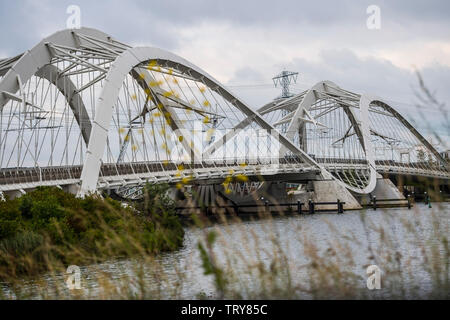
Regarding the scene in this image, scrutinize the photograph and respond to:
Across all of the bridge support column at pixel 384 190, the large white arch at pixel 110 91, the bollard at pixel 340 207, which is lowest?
the bollard at pixel 340 207

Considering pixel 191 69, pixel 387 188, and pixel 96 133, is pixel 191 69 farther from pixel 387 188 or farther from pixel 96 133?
pixel 387 188

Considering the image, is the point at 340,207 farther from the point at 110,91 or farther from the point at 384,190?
the point at 110,91

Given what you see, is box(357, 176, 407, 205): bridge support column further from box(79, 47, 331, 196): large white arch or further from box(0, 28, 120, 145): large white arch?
box(0, 28, 120, 145): large white arch

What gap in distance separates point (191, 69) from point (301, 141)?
3244 centimetres

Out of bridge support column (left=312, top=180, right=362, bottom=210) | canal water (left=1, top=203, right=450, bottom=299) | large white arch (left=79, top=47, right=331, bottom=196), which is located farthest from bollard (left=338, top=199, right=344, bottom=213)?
canal water (left=1, top=203, right=450, bottom=299)

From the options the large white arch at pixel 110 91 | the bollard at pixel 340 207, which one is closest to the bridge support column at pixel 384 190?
the bollard at pixel 340 207

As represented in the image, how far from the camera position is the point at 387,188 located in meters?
67.9

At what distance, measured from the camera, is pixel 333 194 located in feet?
195

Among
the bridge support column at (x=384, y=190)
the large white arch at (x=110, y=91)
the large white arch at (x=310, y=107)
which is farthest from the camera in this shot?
the bridge support column at (x=384, y=190)

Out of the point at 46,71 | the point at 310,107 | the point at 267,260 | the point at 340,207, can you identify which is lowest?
the point at 340,207

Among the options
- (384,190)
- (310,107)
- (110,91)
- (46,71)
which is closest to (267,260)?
(110,91)

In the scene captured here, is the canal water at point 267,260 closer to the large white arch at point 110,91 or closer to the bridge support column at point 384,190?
the large white arch at point 110,91

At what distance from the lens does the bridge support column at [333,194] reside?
5908cm
